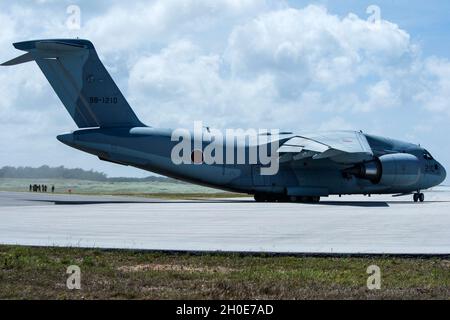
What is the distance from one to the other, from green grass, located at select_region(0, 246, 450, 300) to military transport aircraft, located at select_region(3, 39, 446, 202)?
2399 centimetres

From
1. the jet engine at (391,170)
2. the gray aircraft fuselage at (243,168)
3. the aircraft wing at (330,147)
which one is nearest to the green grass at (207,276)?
the gray aircraft fuselage at (243,168)

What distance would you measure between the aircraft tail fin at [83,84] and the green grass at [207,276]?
24457 millimetres

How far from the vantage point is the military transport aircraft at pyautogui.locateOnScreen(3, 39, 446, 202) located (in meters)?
37.6

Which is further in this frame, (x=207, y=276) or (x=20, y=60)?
(x=20, y=60)

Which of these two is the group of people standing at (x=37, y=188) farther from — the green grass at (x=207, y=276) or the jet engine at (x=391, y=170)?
the green grass at (x=207, y=276)

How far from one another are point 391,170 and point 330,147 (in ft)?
17.7

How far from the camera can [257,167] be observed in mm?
41469

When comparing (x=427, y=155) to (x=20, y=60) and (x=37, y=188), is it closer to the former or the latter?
(x=20, y=60)

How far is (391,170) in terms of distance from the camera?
135 ft

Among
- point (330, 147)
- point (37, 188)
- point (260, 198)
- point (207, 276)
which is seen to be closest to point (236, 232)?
point (207, 276)

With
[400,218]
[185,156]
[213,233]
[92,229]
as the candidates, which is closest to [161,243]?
[213,233]

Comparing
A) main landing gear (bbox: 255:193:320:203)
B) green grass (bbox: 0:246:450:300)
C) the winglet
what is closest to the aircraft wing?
main landing gear (bbox: 255:193:320:203)

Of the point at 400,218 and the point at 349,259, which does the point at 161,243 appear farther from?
the point at 400,218
